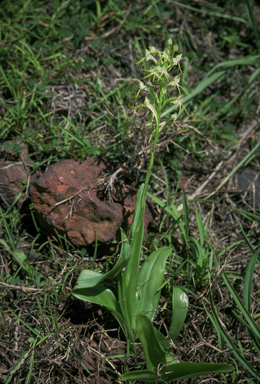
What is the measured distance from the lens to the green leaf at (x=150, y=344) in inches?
72.4

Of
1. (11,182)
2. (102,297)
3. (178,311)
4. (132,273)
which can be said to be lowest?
(178,311)

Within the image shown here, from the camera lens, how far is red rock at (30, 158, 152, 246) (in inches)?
91.9

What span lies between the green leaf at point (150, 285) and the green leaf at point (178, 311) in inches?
4.5

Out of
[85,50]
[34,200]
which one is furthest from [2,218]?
[85,50]

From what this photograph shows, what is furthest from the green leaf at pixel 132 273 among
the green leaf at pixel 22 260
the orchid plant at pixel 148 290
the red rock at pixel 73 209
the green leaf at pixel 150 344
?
the green leaf at pixel 22 260

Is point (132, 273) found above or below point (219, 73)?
below

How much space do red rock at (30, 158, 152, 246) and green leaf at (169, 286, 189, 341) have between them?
1.90 feet

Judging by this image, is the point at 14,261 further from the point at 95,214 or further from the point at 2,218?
the point at 95,214

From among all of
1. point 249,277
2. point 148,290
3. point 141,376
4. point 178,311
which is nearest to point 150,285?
point 148,290

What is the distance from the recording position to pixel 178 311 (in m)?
2.17

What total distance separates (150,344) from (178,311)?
0.34 m

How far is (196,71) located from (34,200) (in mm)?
2241

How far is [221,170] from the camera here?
3.15m

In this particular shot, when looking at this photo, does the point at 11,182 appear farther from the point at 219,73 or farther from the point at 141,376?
the point at 219,73
